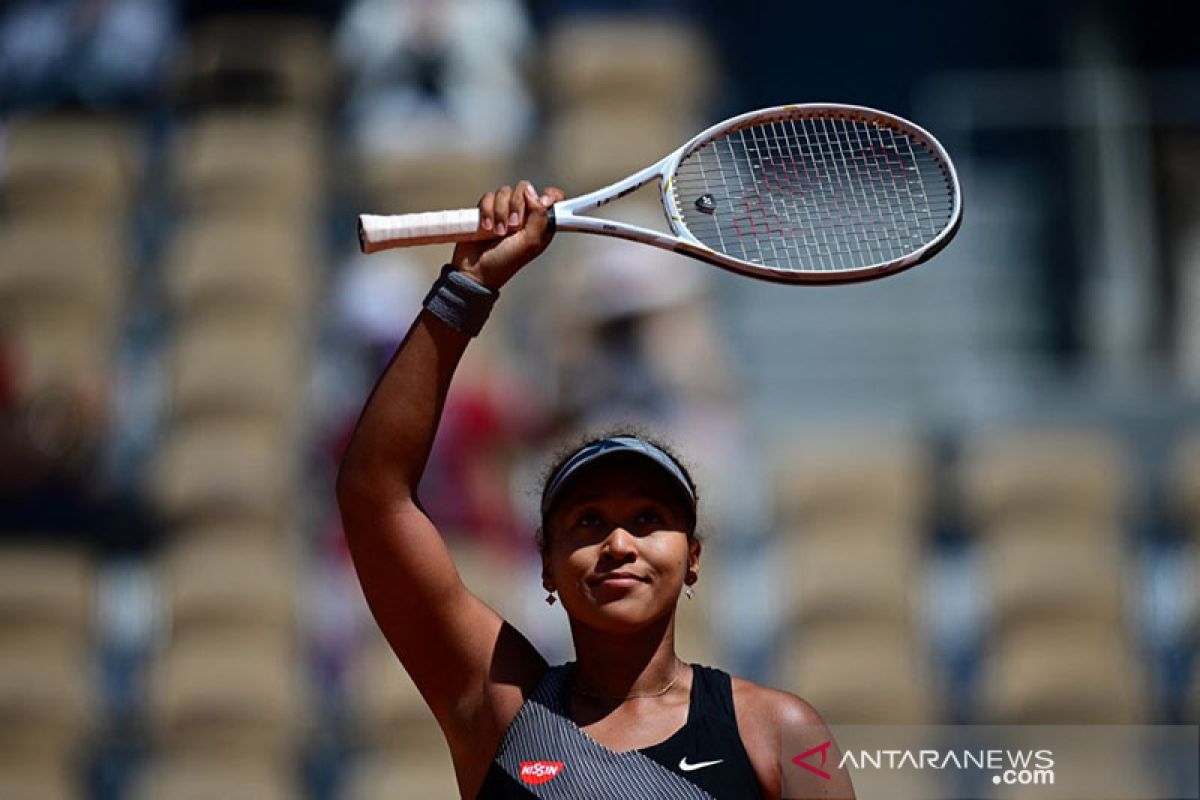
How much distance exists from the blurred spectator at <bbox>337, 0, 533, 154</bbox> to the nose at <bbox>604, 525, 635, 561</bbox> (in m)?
5.34

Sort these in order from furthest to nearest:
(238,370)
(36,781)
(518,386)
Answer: (238,370) < (518,386) < (36,781)

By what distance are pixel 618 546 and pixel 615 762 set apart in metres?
0.26

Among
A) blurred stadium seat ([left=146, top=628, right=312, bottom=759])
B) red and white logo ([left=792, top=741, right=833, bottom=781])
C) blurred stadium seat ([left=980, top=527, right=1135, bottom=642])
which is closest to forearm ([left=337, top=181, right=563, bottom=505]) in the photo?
red and white logo ([left=792, top=741, right=833, bottom=781])

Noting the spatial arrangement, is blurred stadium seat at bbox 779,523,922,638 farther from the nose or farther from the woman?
the nose

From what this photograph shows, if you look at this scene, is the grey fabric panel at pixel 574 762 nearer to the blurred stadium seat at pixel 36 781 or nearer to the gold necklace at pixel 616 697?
the gold necklace at pixel 616 697

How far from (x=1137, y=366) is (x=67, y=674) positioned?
3.73 meters

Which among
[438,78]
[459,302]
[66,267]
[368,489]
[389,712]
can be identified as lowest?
[368,489]

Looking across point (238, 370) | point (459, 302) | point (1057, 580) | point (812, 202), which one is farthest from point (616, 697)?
point (238, 370)

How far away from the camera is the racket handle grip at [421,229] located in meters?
2.66

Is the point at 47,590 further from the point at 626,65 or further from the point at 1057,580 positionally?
the point at 1057,580

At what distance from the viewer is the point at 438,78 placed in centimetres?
774

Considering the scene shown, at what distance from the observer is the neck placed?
8.46 ft

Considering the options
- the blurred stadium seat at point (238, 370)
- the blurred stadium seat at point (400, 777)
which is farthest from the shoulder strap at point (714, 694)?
the blurred stadium seat at point (238, 370)

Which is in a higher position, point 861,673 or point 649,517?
point 861,673
